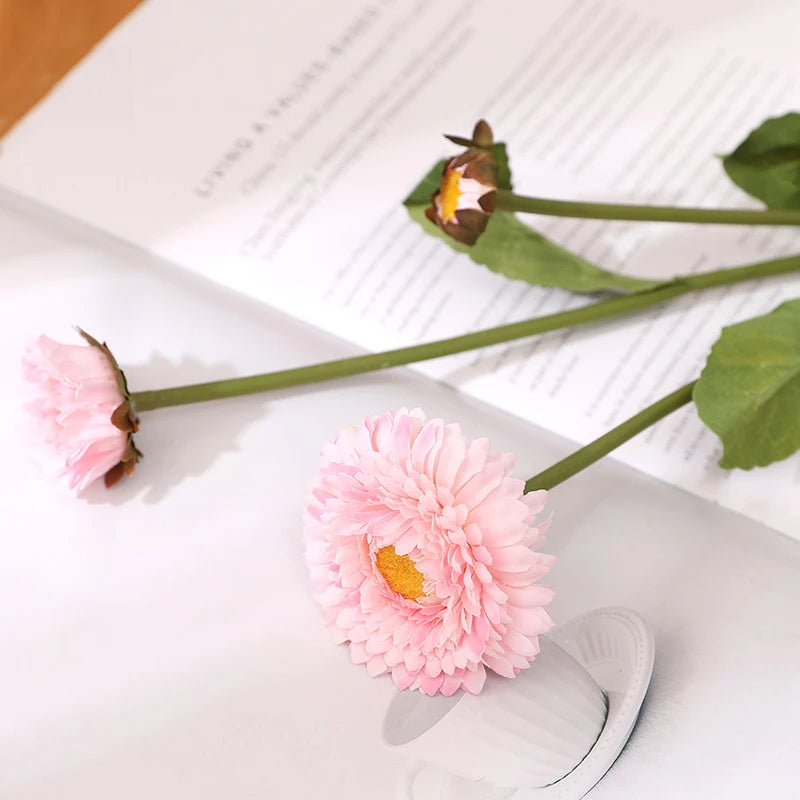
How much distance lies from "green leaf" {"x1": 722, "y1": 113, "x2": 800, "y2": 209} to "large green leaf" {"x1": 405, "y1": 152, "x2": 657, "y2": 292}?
62 millimetres

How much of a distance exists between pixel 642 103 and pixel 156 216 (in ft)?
0.73

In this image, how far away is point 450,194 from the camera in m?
0.30

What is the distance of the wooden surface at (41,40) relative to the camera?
487 millimetres

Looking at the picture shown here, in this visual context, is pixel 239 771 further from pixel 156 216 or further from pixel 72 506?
pixel 156 216

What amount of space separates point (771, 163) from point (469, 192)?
157 millimetres

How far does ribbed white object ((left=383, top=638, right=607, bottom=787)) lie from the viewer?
0.25 metres

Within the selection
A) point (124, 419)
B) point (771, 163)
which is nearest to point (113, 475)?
point (124, 419)

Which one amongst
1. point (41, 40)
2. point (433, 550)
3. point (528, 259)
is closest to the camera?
point (433, 550)

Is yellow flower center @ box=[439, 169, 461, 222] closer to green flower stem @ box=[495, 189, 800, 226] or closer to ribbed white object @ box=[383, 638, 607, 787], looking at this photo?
green flower stem @ box=[495, 189, 800, 226]

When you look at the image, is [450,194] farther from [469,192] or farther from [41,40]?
[41,40]

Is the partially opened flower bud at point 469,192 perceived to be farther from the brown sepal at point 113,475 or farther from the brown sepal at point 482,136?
the brown sepal at point 113,475

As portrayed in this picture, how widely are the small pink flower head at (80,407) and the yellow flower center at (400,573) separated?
0.11 m

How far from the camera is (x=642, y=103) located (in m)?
0.45

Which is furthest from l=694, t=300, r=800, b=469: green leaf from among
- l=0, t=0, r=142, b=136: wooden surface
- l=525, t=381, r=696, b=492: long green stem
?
l=0, t=0, r=142, b=136: wooden surface
